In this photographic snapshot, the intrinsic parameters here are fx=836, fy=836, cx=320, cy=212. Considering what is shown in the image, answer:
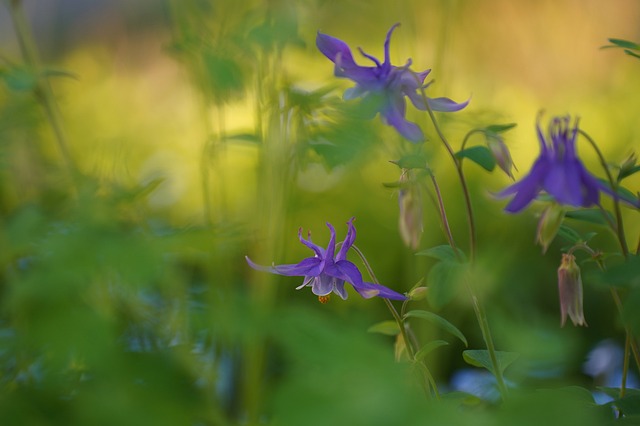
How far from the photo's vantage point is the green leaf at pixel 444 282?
22.0 inches

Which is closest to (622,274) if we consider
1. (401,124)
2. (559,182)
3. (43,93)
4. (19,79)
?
(559,182)

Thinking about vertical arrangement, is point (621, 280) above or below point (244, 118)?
above

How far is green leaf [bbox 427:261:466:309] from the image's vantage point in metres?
0.56

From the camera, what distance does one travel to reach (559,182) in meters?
0.51

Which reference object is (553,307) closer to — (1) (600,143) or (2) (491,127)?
(1) (600,143)

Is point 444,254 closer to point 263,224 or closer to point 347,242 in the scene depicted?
point 347,242

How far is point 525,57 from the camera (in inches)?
99.1

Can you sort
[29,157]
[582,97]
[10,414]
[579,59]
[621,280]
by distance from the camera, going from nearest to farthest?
[621,280]
[10,414]
[29,157]
[582,97]
[579,59]

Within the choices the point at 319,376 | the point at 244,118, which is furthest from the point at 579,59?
the point at 319,376

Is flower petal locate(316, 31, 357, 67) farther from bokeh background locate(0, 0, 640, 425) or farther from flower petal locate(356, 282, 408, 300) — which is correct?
flower petal locate(356, 282, 408, 300)

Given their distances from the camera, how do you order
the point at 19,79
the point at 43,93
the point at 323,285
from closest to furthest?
1. the point at 323,285
2. the point at 19,79
3. the point at 43,93

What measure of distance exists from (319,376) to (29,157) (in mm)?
1344

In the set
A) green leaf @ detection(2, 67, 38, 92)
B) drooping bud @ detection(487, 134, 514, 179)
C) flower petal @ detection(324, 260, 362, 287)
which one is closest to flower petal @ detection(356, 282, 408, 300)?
flower petal @ detection(324, 260, 362, 287)

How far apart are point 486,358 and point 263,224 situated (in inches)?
19.2
